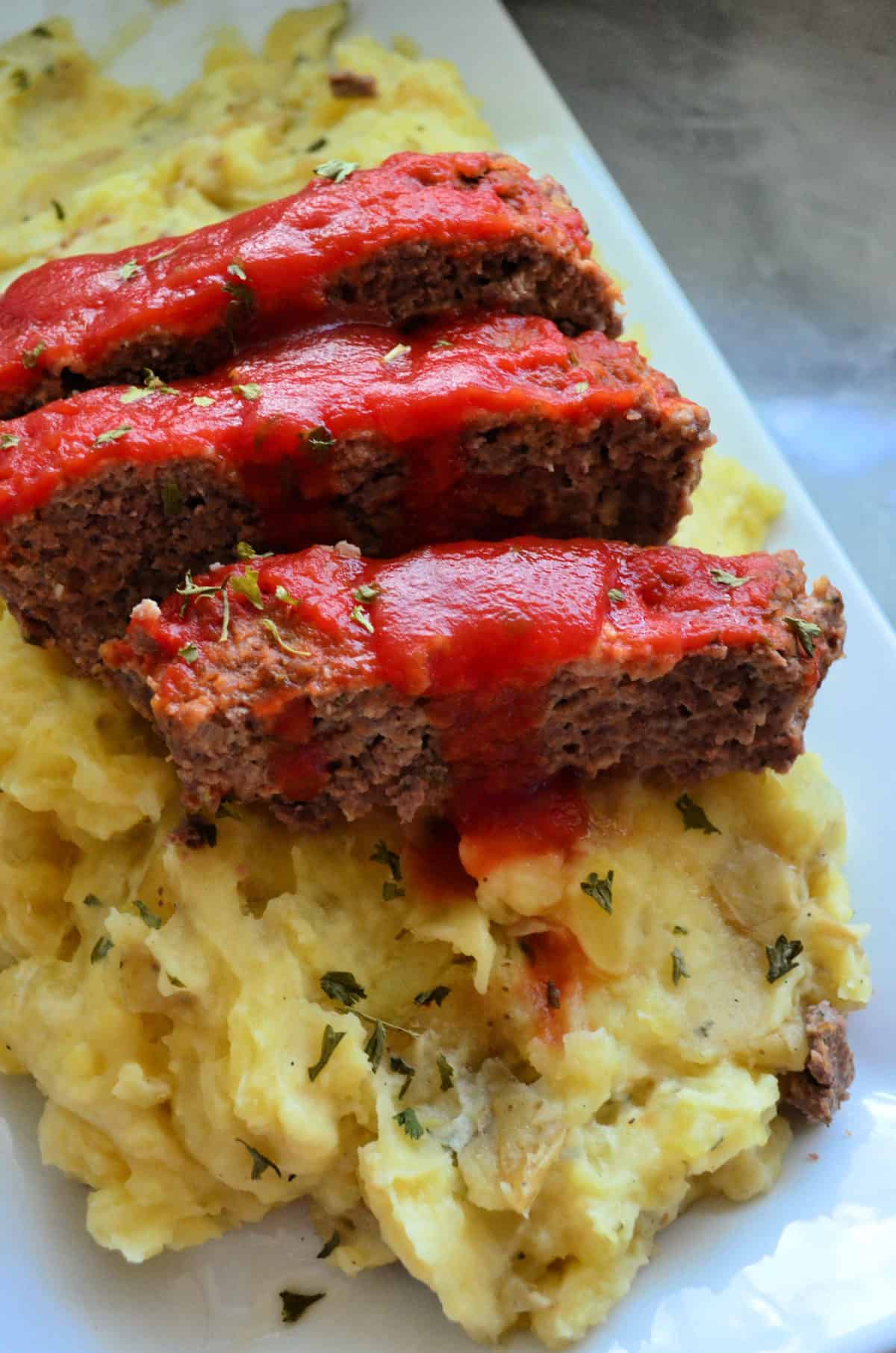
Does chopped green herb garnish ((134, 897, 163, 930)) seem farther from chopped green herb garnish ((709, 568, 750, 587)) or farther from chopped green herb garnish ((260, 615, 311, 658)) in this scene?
chopped green herb garnish ((709, 568, 750, 587))

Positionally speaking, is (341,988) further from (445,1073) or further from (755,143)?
(755,143)

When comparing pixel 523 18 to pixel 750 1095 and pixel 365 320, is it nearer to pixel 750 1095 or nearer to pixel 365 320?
pixel 365 320

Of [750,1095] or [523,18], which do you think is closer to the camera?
[750,1095]

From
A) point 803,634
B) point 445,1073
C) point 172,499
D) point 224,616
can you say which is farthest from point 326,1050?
point 803,634

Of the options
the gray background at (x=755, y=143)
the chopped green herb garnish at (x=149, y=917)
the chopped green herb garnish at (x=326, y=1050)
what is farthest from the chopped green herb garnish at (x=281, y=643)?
the gray background at (x=755, y=143)

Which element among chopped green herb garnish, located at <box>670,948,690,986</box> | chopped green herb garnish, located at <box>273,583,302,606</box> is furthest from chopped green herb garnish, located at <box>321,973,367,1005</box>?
chopped green herb garnish, located at <box>273,583,302,606</box>

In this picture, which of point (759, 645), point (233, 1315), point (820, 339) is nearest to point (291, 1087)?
point (233, 1315)

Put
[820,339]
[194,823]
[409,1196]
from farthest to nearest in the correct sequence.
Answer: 1. [820,339]
2. [194,823]
3. [409,1196]
